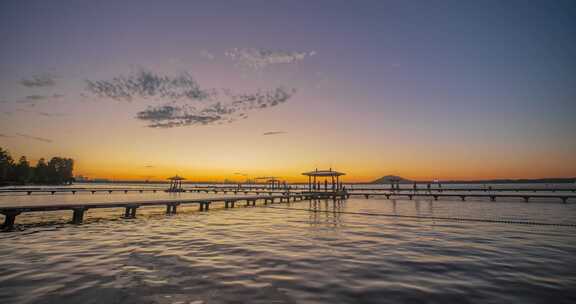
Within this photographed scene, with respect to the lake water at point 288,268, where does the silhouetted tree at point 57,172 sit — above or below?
above

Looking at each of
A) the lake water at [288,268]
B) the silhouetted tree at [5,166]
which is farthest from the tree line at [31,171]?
the lake water at [288,268]

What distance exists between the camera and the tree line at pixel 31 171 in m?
72.8

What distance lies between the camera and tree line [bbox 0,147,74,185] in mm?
72750

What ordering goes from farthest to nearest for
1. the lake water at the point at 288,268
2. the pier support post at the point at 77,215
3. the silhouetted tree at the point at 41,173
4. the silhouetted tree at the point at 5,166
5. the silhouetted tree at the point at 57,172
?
1. the silhouetted tree at the point at 57,172
2. the silhouetted tree at the point at 41,173
3. the silhouetted tree at the point at 5,166
4. the pier support post at the point at 77,215
5. the lake water at the point at 288,268

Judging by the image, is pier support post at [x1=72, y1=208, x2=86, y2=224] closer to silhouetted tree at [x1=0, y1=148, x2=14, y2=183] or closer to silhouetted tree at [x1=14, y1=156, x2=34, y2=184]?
silhouetted tree at [x1=0, y1=148, x2=14, y2=183]

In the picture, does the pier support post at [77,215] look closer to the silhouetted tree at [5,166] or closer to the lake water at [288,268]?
the lake water at [288,268]

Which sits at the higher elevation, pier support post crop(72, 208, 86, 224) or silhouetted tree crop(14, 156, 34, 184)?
silhouetted tree crop(14, 156, 34, 184)

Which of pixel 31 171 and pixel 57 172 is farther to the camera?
pixel 57 172

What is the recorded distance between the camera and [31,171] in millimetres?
92500

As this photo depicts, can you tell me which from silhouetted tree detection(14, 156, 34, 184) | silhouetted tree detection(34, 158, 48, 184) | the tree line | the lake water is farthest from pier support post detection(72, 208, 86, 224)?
silhouetted tree detection(34, 158, 48, 184)

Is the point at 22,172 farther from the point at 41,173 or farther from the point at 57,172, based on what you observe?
the point at 57,172

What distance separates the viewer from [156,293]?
4594 millimetres

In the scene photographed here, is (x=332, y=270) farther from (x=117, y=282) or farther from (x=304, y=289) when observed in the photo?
(x=117, y=282)

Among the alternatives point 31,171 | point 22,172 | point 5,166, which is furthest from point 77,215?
point 31,171
